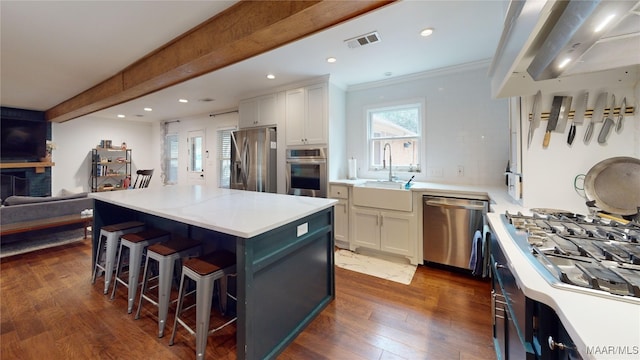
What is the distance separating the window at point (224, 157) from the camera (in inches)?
223

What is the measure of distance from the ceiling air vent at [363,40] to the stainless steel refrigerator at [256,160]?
6.12 ft

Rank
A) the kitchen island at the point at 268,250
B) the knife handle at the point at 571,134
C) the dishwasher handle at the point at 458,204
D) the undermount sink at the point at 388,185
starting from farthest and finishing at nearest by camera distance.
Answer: the undermount sink at the point at 388,185
the dishwasher handle at the point at 458,204
the knife handle at the point at 571,134
the kitchen island at the point at 268,250

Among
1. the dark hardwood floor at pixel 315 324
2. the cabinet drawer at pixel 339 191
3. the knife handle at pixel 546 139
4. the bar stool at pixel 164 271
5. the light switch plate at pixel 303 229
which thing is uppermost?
the knife handle at pixel 546 139

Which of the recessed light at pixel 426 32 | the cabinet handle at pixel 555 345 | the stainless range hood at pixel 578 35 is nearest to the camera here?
the cabinet handle at pixel 555 345

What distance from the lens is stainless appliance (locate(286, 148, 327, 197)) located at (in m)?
3.42

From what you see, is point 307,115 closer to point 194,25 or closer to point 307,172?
point 307,172

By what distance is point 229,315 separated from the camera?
76.2 inches

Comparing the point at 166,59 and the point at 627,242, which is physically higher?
the point at 166,59

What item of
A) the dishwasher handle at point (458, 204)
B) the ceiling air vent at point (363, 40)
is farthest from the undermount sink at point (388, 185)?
the ceiling air vent at point (363, 40)

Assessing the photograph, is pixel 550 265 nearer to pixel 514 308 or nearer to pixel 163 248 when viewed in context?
pixel 514 308

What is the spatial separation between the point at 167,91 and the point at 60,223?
2.41m

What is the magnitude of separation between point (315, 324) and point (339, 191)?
1.76 meters

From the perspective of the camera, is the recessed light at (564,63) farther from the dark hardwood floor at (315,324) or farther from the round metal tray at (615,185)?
the dark hardwood floor at (315,324)

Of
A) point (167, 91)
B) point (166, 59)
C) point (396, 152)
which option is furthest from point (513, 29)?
point (167, 91)
